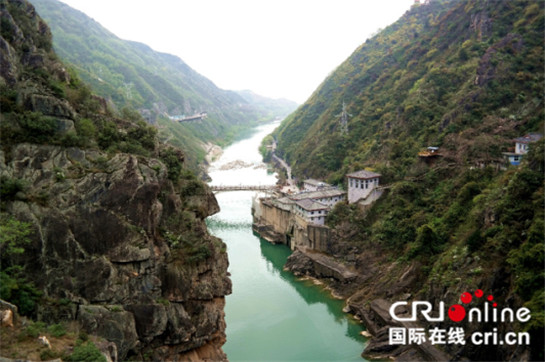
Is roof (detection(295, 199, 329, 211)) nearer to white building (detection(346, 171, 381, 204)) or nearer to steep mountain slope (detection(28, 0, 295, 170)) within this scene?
white building (detection(346, 171, 381, 204))

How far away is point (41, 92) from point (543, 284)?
17522 millimetres

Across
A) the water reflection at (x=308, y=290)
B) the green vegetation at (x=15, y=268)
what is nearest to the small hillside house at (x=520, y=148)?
the water reflection at (x=308, y=290)

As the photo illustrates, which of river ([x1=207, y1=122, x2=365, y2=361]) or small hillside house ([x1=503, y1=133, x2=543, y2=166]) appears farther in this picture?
small hillside house ([x1=503, y1=133, x2=543, y2=166])

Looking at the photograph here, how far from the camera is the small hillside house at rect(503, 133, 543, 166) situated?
23.7m

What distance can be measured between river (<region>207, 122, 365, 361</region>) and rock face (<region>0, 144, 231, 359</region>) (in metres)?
6.65

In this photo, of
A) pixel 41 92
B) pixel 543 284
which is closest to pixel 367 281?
pixel 543 284

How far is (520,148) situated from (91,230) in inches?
A: 854

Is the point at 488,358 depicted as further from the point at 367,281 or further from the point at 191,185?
the point at 191,185

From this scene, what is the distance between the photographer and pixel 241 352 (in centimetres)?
1964

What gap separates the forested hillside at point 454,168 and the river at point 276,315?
179 cm

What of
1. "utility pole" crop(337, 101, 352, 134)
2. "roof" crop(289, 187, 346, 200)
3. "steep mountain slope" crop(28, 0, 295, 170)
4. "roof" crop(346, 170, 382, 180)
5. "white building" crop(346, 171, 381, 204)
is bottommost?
"roof" crop(289, 187, 346, 200)

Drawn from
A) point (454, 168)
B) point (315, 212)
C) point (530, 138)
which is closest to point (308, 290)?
point (315, 212)

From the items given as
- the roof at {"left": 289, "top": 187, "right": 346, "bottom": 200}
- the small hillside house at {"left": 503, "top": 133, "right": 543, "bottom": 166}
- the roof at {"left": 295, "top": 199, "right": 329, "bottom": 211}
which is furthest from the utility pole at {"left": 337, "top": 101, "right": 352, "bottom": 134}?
the small hillside house at {"left": 503, "top": 133, "right": 543, "bottom": 166}

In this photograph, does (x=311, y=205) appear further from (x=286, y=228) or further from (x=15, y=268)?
(x=15, y=268)
